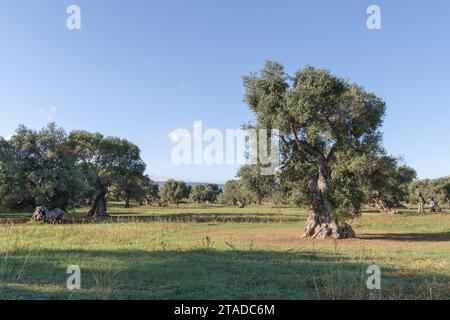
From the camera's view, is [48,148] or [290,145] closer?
[290,145]

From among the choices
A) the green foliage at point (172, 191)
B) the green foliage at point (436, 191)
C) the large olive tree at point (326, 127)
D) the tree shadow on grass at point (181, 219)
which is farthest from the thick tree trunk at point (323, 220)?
the green foliage at point (172, 191)

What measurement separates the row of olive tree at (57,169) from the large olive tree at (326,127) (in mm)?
29662

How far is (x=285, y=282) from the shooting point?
11367 mm

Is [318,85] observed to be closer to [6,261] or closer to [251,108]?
[251,108]

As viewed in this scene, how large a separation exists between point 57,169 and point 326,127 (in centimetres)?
3585

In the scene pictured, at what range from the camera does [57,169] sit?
4956cm

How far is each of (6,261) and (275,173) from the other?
20.0 metres

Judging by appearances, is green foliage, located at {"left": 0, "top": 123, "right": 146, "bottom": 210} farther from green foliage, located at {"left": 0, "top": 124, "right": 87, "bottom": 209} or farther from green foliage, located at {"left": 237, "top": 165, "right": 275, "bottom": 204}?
green foliage, located at {"left": 237, "top": 165, "right": 275, "bottom": 204}

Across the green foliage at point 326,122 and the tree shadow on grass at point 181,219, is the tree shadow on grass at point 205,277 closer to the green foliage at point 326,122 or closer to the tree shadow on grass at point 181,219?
the green foliage at point 326,122

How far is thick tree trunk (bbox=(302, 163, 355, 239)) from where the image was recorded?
28.0 metres

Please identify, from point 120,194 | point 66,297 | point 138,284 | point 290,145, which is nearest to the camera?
point 66,297

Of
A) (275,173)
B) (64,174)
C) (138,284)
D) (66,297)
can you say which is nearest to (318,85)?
(275,173)

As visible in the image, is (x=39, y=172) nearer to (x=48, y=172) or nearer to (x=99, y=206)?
(x=48, y=172)

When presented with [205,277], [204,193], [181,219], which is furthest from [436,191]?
[205,277]
